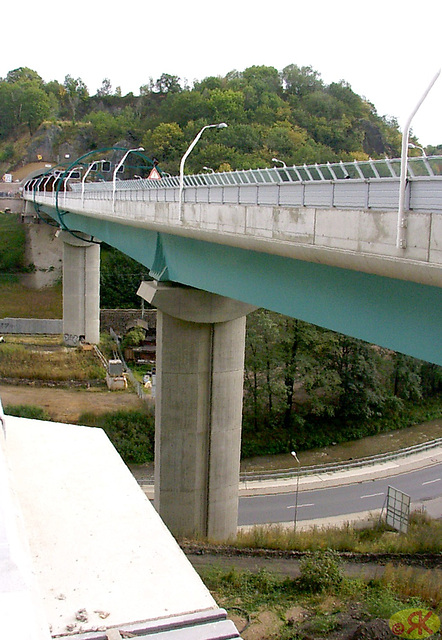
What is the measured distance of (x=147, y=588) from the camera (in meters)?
5.14

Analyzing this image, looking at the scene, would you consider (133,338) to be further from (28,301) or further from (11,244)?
(11,244)

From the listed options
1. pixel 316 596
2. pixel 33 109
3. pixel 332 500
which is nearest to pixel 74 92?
pixel 33 109

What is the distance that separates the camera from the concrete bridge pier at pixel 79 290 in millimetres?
48781

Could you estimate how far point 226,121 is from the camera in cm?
8362

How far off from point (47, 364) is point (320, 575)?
31113 millimetres

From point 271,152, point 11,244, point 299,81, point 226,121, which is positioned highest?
point 299,81

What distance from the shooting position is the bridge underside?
28.8ft

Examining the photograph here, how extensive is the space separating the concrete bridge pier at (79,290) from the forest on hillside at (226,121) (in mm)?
18926

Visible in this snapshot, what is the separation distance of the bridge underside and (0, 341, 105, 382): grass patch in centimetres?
2276

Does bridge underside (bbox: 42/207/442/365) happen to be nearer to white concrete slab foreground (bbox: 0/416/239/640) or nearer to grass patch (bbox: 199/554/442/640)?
white concrete slab foreground (bbox: 0/416/239/640)

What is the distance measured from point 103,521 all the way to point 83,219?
37.4 meters

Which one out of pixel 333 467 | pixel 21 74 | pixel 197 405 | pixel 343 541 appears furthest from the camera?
pixel 21 74

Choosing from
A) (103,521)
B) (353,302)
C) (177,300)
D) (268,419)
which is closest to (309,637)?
(353,302)

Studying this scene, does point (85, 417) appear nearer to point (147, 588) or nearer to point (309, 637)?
point (309, 637)
